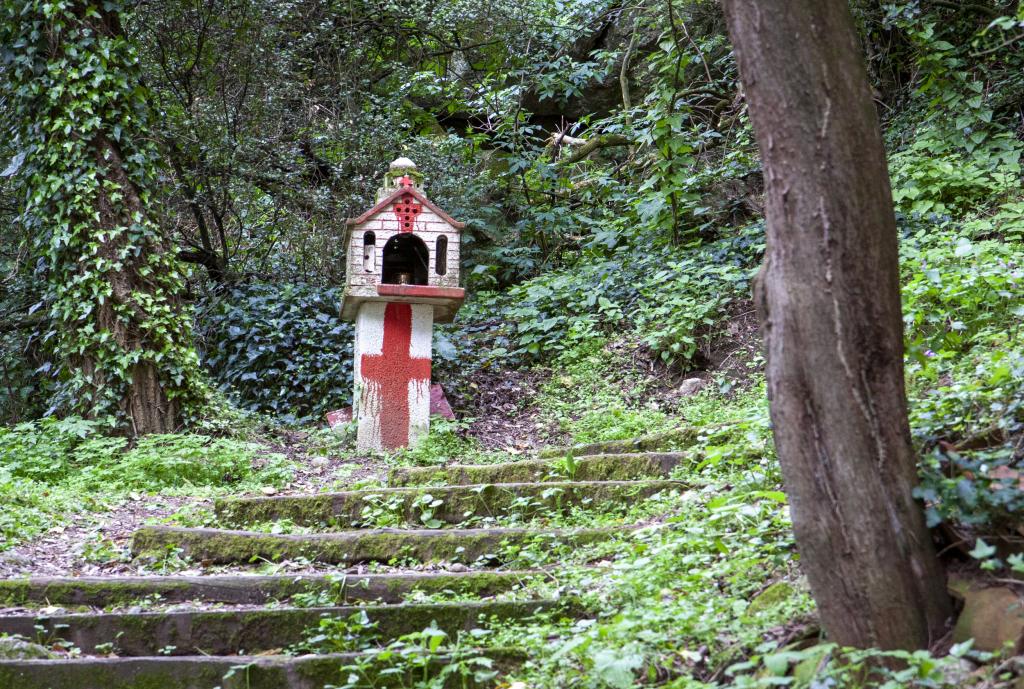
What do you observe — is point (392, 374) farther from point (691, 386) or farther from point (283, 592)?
point (283, 592)

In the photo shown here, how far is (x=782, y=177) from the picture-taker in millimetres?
2443

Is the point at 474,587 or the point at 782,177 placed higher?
the point at 782,177

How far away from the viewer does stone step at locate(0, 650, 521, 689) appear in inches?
122

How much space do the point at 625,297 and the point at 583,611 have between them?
19.9 ft

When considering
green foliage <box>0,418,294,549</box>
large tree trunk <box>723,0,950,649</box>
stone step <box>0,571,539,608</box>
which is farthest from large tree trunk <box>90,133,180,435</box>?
large tree trunk <box>723,0,950,649</box>

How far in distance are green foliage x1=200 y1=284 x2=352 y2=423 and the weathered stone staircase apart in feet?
12.5

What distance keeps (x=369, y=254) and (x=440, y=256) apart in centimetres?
59

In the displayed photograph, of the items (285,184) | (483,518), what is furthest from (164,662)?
(285,184)

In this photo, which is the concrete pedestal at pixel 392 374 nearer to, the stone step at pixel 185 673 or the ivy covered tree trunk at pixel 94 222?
the ivy covered tree trunk at pixel 94 222

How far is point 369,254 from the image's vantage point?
7535mm

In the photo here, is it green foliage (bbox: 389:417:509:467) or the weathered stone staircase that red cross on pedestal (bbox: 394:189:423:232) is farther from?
the weathered stone staircase

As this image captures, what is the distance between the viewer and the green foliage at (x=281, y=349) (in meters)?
8.88

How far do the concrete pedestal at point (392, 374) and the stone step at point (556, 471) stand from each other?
179 cm

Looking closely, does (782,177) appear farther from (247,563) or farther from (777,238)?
(247,563)
